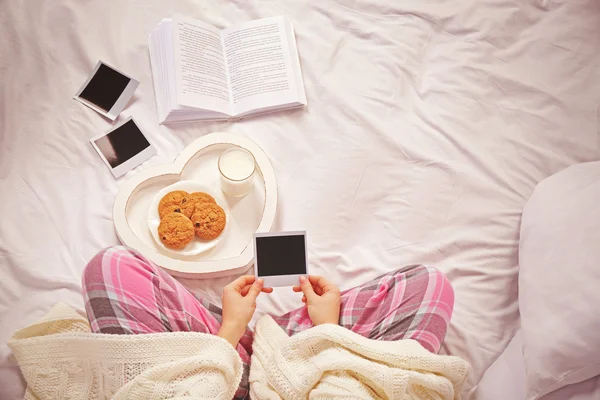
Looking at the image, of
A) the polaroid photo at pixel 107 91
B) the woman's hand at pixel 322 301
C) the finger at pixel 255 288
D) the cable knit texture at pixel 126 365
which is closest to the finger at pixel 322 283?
the woman's hand at pixel 322 301

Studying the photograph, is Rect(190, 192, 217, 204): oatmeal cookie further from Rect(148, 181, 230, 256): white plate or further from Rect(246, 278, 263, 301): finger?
Rect(246, 278, 263, 301): finger

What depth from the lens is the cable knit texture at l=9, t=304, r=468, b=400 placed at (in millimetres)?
884

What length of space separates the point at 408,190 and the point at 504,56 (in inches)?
18.1

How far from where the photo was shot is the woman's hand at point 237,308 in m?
1.00

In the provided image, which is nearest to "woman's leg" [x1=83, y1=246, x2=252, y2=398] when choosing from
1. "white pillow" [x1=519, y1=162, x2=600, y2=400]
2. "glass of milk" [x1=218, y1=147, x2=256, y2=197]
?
"glass of milk" [x1=218, y1=147, x2=256, y2=197]

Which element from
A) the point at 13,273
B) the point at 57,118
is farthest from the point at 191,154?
the point at 13,273

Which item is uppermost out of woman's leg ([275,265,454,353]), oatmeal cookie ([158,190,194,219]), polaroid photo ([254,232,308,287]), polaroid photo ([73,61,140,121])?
polaroid photo ([73,61,140,121])

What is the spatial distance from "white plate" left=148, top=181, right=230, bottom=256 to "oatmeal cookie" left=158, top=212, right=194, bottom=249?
0.06ft

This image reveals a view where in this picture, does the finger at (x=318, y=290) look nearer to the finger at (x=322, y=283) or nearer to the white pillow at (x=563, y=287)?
the finger at (x=322, y=283)

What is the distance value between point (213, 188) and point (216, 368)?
446mm

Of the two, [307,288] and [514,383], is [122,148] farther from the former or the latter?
[514,383]

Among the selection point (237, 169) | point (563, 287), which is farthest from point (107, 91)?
point (563, 287)

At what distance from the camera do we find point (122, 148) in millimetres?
1236

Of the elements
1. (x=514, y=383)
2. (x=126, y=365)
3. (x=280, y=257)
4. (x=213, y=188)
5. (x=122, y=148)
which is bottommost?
(x=514, y=383)
